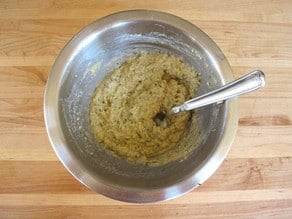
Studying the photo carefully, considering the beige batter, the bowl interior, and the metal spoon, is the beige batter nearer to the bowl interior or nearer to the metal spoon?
the bowl interior

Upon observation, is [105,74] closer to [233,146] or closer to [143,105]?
[143,105]

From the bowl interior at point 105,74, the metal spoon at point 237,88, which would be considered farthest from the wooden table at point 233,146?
the metal spoon at point 237,88

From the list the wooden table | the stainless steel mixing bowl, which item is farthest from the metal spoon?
the wooden table

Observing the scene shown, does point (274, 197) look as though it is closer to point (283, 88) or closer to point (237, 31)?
point (283, 88)

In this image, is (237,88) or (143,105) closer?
(237,88)

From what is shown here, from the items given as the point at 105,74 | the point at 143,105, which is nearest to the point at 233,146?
the point at 143,105

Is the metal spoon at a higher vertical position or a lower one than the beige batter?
higher

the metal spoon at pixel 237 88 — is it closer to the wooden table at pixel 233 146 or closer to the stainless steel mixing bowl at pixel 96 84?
the stainless steel mixing bowl at pixel 96 84
